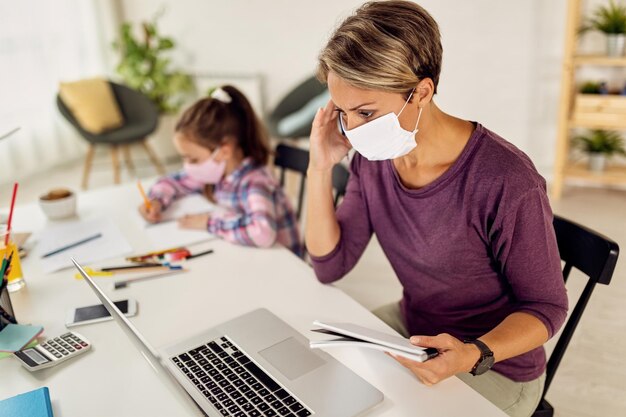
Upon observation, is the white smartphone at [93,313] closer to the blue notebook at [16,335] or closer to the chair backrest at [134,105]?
the blue notebook at [16,335]

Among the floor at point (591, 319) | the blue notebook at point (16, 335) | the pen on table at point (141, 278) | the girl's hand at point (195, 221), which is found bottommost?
the floor at point (591, 319)

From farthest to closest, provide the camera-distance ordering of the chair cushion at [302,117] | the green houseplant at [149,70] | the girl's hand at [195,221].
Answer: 1. the green houseplant at [149,70]
2. the chair cushion at [302,117]
3. the girl's hand at [195,221]

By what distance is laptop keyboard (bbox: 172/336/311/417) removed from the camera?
86cm

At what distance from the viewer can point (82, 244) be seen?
1.51 metres

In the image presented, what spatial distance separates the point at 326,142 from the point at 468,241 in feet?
1.32

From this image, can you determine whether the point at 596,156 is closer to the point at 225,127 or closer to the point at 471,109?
the point at 471,109

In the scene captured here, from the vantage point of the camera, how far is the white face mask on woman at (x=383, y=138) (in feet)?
3.55

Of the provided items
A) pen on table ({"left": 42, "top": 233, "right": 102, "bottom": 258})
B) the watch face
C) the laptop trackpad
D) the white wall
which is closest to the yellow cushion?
the white wall

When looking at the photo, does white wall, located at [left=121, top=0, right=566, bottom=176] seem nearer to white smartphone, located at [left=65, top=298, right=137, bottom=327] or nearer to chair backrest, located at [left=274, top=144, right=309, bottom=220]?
chair backrest, located at [left=274, top=144, right=309, bottom=220]

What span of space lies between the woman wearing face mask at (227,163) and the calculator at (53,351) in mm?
619

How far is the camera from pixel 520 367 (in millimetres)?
1134

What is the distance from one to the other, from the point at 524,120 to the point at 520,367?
286cm

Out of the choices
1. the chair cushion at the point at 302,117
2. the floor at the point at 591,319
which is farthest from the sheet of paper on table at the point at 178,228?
the chair cushion at the point at 302,117

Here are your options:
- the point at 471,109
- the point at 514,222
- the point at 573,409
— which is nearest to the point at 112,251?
the point at 514,222
